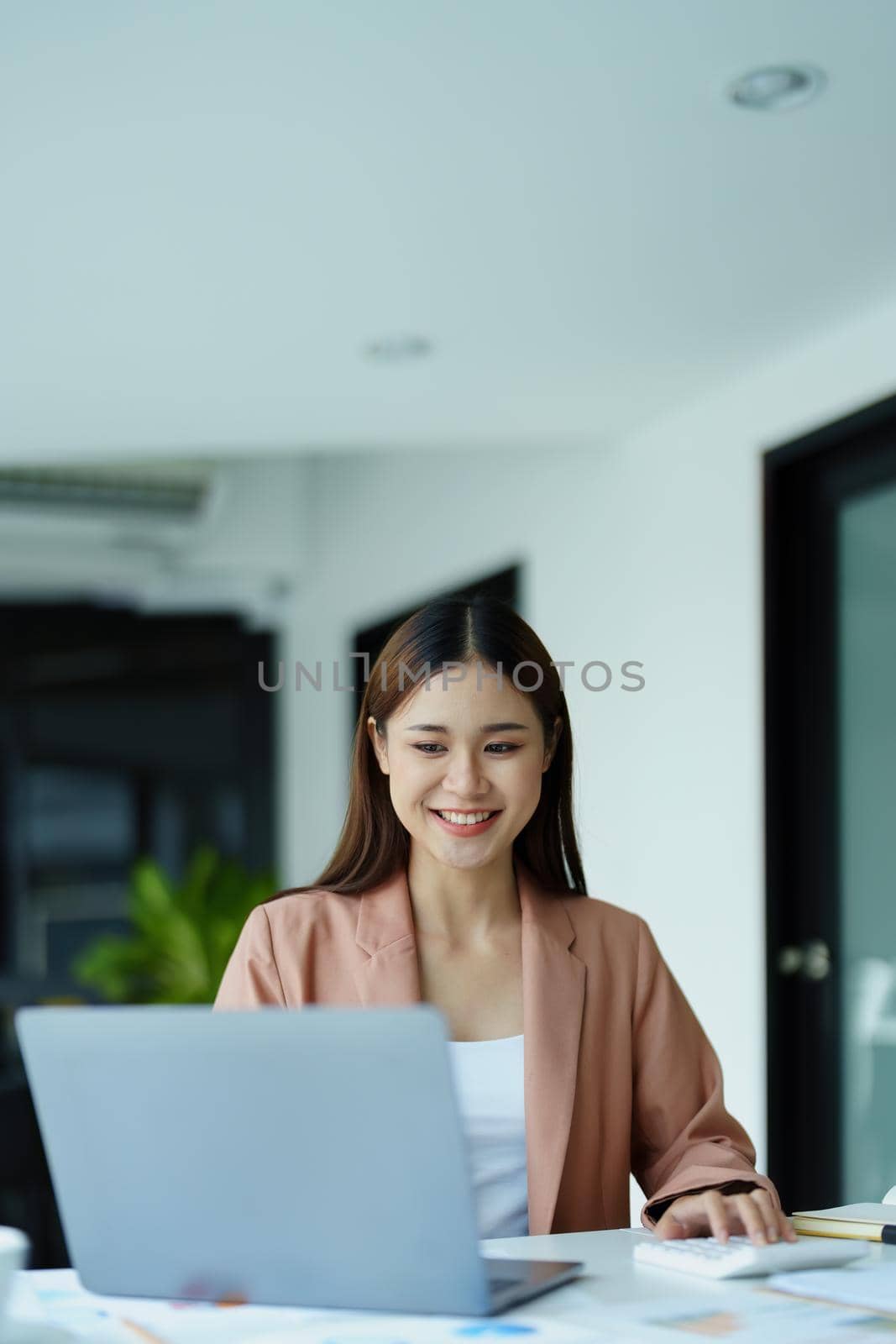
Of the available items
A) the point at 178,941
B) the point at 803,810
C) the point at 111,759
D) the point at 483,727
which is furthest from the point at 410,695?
the point at 111,759

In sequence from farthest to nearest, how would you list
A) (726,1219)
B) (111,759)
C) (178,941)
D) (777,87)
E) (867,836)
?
(111,759)
(178,941)
(867,836)
(777,87)
(726,1219)

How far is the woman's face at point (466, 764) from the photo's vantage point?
2037mm

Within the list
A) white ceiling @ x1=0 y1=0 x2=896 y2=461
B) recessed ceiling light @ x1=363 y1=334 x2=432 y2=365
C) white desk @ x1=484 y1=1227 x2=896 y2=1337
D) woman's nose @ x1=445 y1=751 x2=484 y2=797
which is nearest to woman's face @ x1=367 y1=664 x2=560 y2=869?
woman's nose @ x1=445 y1=751 x2=484 y2=797

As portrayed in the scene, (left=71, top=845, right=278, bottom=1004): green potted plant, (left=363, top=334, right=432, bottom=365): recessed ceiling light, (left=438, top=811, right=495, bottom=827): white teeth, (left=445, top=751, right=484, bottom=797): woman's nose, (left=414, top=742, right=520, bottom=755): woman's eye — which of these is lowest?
(left=71, top=845, right=278, bottom=1004): green potted plant

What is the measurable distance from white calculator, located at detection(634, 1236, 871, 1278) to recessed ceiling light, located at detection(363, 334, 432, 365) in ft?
8.62

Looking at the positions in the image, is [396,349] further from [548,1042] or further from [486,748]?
[548,1042]

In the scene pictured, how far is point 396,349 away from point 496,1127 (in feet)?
7.88

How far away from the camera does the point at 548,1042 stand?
6.61 ft

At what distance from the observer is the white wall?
160 inches

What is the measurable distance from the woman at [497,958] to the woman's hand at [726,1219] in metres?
0.14

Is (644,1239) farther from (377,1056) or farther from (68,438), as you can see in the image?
(68,438)

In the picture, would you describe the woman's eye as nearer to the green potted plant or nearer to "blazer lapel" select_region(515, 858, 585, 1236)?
"blazer lapel" select_region(515, 858, 585, 1236)

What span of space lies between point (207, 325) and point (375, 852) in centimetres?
192

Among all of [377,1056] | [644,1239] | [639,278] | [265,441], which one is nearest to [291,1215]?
[377,1056]
